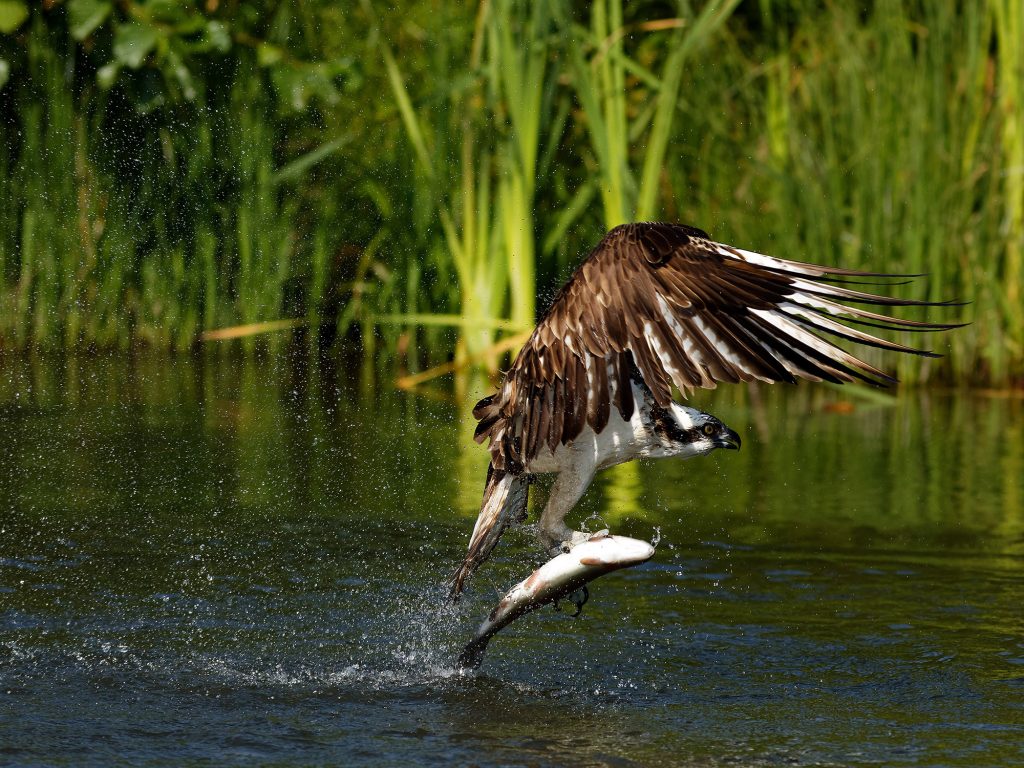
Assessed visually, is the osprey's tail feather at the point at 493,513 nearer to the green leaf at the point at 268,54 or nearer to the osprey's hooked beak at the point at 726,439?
the osprey's hooked beak at the point at 726,439

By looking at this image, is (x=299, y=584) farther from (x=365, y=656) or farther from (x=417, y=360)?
(x=417, y=360)

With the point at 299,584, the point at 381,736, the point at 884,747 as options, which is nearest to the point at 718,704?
the point at 884,747

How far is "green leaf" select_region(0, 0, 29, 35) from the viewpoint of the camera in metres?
9.02

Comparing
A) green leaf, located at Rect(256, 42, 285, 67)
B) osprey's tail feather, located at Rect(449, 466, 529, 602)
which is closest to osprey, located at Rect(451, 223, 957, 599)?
osprey's tail feather, located at Rect(449, 466, 529, 602)

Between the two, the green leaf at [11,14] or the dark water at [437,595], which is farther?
the green leaf at [11,14]

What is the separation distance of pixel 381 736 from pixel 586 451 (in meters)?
0.98

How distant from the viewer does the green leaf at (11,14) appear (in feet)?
29.6

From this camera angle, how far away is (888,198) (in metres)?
9.35

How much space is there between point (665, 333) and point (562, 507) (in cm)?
72

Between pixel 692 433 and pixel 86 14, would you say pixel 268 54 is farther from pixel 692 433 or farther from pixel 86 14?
pixel 692 433

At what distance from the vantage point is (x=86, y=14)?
9.05 metres

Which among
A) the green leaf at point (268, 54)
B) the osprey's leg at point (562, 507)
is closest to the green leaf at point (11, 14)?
the green leaf at point (268, 54)

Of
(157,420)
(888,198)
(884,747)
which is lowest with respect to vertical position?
(884,747)

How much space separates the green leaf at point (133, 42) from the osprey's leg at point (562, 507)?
532 centimetres
